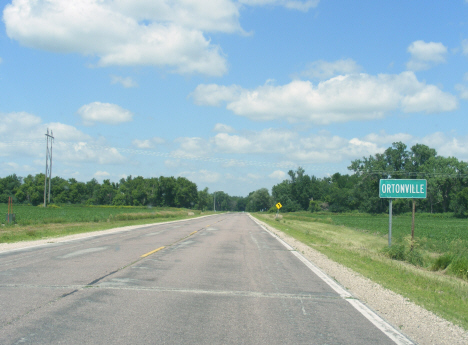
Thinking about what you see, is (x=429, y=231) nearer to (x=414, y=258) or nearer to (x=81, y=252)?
(x=414, y=258)

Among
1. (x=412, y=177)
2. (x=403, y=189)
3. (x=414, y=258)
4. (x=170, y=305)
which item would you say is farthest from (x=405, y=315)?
(x=412, y=177)

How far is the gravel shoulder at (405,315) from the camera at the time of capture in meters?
5.76

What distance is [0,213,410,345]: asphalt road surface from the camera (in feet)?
17.5

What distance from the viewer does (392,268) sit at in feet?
43.5

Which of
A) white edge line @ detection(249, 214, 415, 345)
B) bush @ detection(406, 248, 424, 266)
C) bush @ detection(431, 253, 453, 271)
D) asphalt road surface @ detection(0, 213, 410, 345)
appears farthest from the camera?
bush @ detection(406, 248, 424, 266)

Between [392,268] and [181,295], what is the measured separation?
8401mm

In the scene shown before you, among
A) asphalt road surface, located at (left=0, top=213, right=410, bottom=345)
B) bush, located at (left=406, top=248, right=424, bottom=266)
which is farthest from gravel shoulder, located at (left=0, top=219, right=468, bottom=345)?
bush, located at (left=406, top=248, right=424, bottom=266)

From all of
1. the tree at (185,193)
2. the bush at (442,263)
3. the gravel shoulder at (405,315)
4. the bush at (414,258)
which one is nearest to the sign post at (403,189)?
the bush at (414,258)

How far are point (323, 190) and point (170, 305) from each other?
518 ft

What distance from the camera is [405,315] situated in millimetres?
6914

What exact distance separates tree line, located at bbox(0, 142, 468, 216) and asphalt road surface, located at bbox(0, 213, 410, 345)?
82.5m

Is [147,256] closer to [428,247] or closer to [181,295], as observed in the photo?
[181,295]

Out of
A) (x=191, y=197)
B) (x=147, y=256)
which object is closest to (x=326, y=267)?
(x=147, y=256)

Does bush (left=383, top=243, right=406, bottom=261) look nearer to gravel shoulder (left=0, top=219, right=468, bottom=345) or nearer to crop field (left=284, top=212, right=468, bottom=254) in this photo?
crop field (left=284, top=212, right=468, bottom=254)
